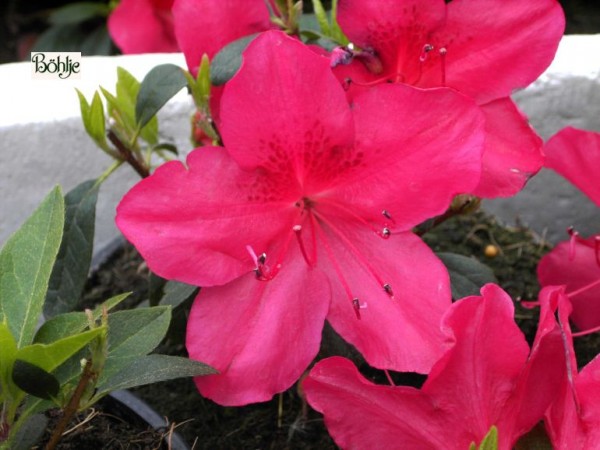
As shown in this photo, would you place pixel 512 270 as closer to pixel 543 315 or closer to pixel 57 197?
pixel 543 315

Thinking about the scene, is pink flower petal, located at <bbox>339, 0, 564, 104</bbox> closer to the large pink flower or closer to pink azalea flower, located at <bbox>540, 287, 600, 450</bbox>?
the large pink flower

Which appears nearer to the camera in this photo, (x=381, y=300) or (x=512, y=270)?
(x=381, y=300)

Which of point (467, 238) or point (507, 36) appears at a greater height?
point (507, 36)

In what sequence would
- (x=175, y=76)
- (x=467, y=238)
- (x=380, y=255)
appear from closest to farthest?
(x=380, y=255) → (x=175, y=76) → (x=467, y=238)

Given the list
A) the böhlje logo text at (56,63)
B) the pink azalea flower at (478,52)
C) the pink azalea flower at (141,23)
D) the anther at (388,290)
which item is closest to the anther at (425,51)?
the pink azalea flower at (478,52)

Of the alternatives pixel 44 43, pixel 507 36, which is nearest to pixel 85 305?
pixel 507 36

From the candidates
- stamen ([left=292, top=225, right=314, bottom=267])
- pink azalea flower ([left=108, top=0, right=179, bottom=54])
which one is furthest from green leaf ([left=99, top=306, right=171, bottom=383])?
pink azalea flower ([left=108, top=0, right=179, bottom=54])

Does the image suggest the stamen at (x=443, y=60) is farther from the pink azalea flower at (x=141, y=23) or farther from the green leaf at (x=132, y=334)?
the pink azalea flower at (x=141, y=23)
